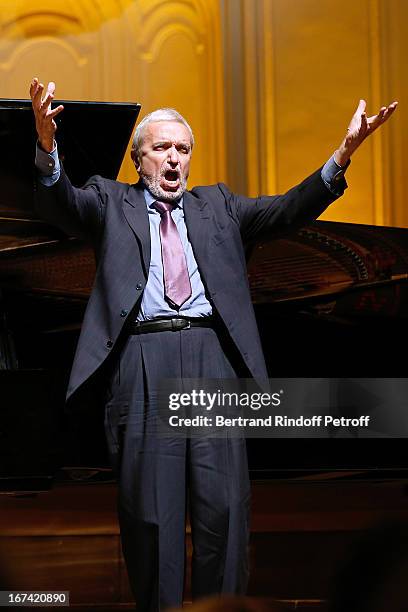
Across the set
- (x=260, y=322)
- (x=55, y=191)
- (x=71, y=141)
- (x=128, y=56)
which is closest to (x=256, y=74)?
(x=128, y=56)

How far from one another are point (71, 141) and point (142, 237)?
3.30 feet

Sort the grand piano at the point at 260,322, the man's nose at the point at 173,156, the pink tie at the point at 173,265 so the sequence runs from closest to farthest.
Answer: the pink tie at the point at 173,265
the man's nose at the point at 173,156
the grand piano at the point at 260,322

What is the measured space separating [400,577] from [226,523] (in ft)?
3.88

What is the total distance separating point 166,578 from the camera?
183 cm

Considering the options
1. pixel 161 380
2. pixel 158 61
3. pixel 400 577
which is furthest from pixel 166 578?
pixel 158 61

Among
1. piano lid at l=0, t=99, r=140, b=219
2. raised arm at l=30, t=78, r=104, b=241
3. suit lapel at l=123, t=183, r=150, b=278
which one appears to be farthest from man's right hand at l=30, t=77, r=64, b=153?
piano lid at l=0, t=99, r=140, b=219

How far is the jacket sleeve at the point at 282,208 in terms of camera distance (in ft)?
6.64

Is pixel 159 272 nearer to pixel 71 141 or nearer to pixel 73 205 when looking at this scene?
pixel 73 205

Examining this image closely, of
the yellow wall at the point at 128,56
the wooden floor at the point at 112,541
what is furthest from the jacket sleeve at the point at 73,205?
the yellow wall at the point at 128,56

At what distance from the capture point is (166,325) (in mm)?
1927

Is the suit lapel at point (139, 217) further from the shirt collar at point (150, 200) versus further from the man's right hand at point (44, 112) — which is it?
the man's right hand at point (44, 112)

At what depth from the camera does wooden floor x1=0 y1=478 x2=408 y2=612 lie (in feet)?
8.23

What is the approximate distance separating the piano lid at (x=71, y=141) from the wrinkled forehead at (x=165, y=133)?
1.95 feet

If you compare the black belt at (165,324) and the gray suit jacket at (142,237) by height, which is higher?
the gray suit jacket at (142,237)
